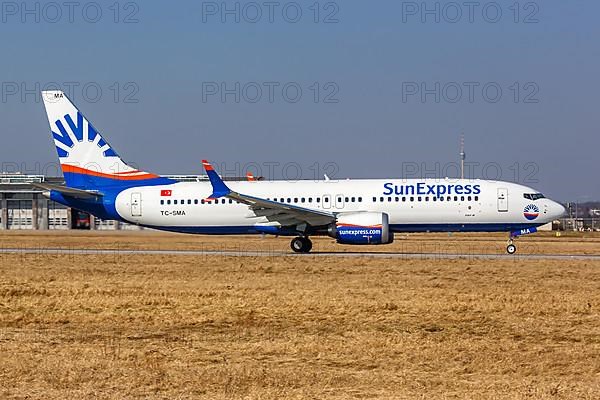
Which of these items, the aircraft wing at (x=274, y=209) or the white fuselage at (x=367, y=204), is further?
the white fuselage at (x=367, y=204)

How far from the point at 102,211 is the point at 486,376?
3476 centimetres

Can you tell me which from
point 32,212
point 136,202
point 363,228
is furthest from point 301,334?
point 32,212

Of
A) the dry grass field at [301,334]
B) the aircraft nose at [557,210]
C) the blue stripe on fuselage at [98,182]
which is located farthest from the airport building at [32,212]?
the dry grass field at [301,334]

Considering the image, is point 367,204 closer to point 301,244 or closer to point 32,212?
point 301,244

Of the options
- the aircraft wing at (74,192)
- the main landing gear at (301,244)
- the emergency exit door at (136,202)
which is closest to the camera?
the main landing gear at (301,244)

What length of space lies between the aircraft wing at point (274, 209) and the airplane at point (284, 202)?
0.05 meters

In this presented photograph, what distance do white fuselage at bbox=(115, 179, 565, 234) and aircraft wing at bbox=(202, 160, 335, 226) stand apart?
0.64 m

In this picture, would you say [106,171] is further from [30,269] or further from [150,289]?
[150,289]

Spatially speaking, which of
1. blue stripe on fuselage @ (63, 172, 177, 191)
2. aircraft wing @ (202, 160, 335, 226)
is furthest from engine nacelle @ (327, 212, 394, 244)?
blue stripe on fuselage @ (63, 172, 177, 191)

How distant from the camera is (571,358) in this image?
13547 millimetres

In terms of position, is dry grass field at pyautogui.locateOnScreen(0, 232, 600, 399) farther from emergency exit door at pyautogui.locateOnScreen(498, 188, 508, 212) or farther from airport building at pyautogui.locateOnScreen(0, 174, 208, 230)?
airport building at pyautogui.locateOnScreen(0, 174, 208, 230)

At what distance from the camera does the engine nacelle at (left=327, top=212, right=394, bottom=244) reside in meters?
39.1

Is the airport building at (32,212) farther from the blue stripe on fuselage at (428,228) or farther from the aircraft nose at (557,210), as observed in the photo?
the aircraft nose at (557,210)

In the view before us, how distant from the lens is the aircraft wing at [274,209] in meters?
40.3
